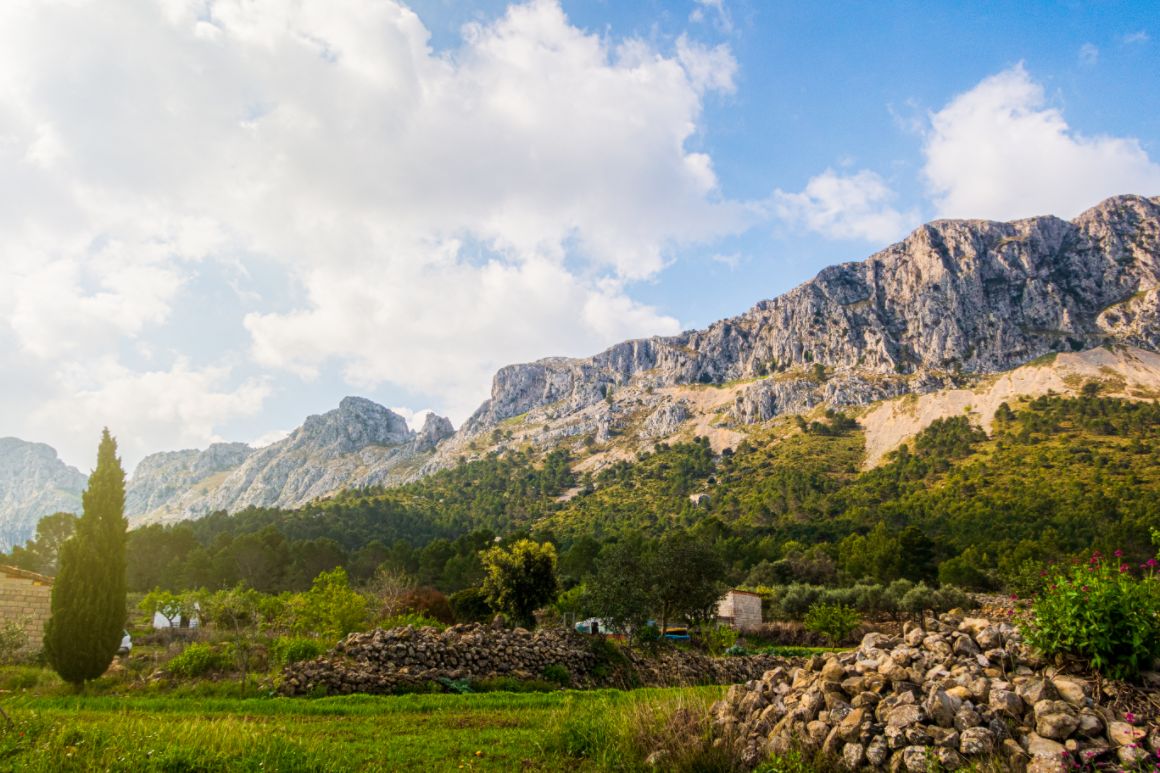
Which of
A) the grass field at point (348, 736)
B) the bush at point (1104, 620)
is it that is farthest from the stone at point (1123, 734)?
the grass field at point (348, 736)

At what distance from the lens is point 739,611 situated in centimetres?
4647

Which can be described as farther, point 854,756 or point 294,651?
point 294,651

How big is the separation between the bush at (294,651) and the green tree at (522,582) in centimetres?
1865

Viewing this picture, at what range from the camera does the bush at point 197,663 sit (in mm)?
19344

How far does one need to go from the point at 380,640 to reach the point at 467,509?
128852 millimetres

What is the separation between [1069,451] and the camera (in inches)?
3984

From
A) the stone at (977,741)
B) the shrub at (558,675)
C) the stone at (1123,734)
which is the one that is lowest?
the shrub at (558,675)

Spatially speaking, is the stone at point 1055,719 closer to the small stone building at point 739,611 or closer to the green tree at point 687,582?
the green tree at point 687,582

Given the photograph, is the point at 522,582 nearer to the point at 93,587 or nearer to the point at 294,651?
the point at 294,651

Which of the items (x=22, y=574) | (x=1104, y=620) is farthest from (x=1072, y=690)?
(x=22, y=574)

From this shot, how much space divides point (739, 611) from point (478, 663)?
31.4 meters

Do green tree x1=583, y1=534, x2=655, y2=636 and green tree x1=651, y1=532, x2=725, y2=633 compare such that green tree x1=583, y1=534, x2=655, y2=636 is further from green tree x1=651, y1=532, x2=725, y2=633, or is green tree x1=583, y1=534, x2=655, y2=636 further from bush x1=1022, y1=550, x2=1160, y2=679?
bush x1=1022, y1=550, x2=1160, y2=679

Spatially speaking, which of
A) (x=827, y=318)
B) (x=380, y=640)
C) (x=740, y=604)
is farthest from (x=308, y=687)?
(x=827, y=318)

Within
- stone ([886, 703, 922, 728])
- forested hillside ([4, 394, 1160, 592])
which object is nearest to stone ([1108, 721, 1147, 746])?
stone ([886, 703, 922, 728])
